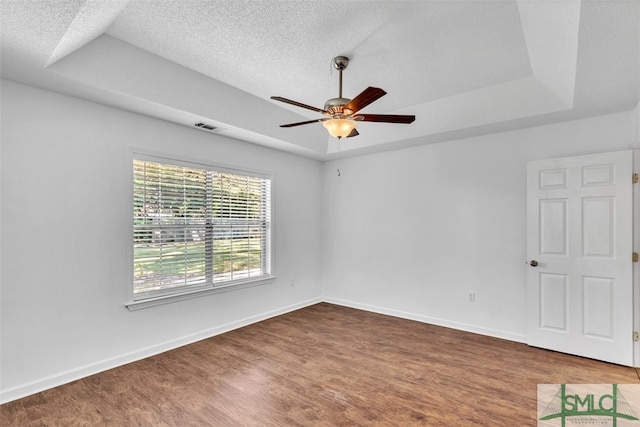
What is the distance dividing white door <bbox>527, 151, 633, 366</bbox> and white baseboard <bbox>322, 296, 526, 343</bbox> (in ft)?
0.82

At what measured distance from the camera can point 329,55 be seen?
2.76m

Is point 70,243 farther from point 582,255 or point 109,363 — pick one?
point 582,255

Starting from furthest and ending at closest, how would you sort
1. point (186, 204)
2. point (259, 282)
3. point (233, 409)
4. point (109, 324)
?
point (259, 282) < point (186, 204) < point (109, 324) < point (233, 409)

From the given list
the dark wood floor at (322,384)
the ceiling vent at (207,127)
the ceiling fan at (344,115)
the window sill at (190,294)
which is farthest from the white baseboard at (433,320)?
the ceiling vent at (207,127)

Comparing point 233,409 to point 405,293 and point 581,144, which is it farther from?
point 581,144

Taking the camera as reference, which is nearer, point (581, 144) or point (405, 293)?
point (581, 144)

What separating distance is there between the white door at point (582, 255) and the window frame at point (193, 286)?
3375 millimetres

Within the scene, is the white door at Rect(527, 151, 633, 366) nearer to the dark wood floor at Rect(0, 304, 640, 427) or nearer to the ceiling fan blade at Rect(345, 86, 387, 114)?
the dark wood floor at Rect(0, 304, 640, 427)

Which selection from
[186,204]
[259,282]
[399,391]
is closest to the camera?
[399,391]

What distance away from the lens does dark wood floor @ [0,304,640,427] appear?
7.47ft

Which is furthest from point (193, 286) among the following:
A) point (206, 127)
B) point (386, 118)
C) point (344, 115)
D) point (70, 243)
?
point (386, 118)

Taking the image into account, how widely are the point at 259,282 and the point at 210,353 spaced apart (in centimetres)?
131

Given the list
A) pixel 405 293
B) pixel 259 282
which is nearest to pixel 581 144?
pixel 405 293

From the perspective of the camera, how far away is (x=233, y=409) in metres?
2.38
